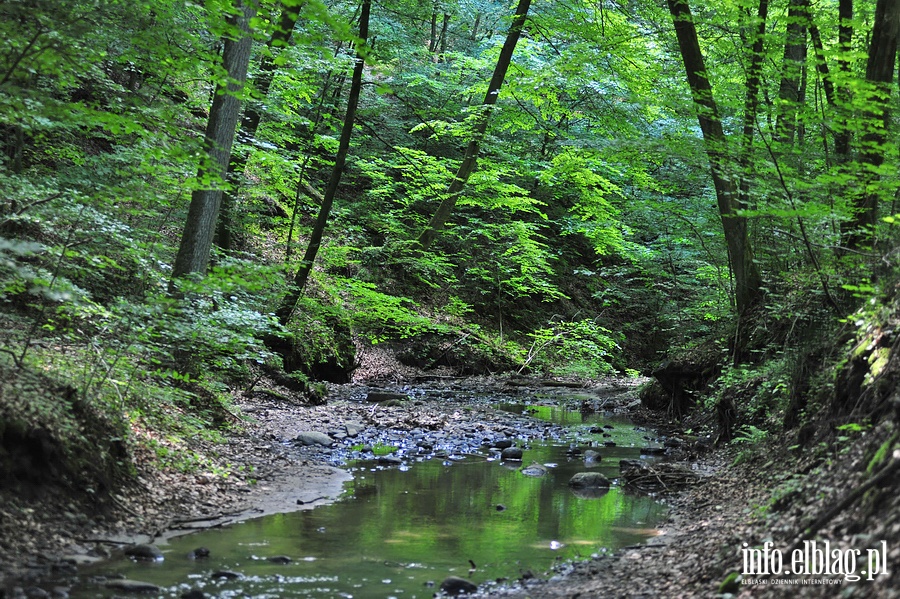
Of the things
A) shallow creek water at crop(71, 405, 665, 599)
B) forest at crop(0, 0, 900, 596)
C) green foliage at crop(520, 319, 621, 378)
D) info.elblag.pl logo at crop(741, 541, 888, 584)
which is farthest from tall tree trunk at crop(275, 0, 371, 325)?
info.elblag.pl logo at crop(741, 541, 888, 584)

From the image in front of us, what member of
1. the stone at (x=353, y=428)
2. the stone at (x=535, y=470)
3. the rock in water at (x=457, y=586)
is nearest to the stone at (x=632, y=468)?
the stone at (x=535, y=470)

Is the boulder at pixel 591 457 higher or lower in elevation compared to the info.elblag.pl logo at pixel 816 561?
lower

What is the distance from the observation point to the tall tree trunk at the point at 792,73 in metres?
7.59

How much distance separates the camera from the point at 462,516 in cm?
685

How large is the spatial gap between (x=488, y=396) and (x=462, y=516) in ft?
29.3

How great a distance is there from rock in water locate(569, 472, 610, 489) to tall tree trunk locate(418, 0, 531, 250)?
34.6 ft

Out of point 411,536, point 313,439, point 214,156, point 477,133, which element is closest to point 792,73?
point 411,536

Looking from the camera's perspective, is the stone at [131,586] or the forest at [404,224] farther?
the forest at [404,224]

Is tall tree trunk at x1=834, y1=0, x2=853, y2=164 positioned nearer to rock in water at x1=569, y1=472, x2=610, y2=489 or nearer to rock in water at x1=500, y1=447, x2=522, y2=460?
rock in water at x1=569, y1=472, x2=610, y2=489

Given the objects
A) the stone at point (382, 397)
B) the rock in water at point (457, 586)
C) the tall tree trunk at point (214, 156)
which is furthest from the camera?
the stone at point (382, 397)

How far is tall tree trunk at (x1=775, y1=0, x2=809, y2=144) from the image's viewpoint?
24.9 ft

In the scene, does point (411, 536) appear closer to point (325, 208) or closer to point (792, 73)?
point (792, 73)

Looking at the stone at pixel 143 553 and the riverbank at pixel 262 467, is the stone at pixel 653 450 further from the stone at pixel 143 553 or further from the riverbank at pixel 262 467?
the stone at pixel 143 553

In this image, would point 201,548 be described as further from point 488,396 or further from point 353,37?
point 488,396
